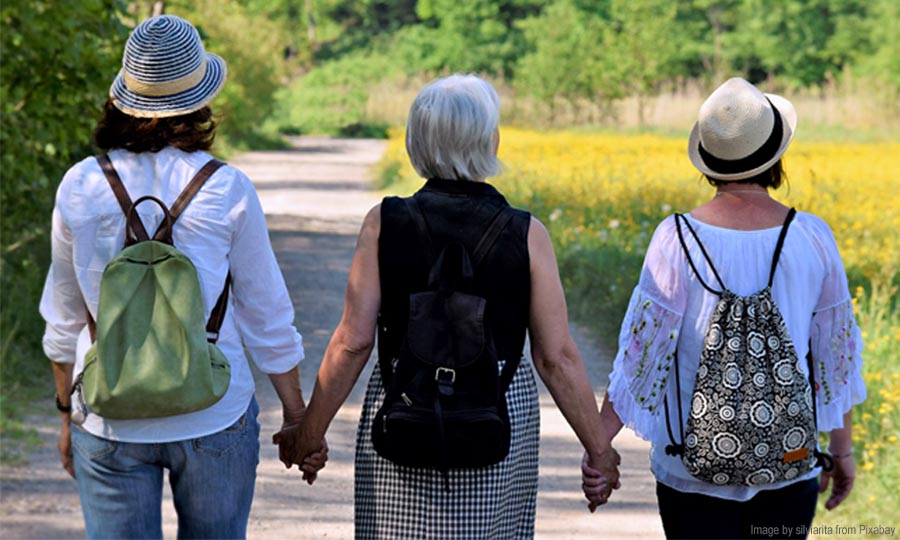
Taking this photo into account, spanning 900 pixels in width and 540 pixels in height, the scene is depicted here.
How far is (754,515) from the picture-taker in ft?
11.2

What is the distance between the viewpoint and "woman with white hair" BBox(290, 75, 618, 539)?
3379 mm

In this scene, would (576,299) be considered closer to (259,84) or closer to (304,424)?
A: (304,424)

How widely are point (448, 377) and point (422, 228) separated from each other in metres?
0.35

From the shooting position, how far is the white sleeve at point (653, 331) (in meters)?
3.45

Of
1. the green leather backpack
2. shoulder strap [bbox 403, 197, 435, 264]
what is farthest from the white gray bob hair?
the green leather backpack

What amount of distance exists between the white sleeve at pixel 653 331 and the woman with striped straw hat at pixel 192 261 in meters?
0.83

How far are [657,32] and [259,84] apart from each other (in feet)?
54.6

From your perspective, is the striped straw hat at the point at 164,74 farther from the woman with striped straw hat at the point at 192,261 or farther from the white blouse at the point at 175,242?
the white blouse at the point at 175,242

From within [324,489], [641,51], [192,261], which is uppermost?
[192,261]

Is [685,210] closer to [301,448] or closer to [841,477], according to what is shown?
[841,477]

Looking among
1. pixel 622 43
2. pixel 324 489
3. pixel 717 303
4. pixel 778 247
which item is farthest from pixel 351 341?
pixel 622 43

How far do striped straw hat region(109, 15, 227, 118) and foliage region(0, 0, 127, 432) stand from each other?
5203mm

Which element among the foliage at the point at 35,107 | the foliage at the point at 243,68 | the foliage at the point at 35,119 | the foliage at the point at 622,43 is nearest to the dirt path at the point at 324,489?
the foliage at the point at 35,119

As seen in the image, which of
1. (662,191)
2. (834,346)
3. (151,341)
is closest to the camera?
(151,341)
